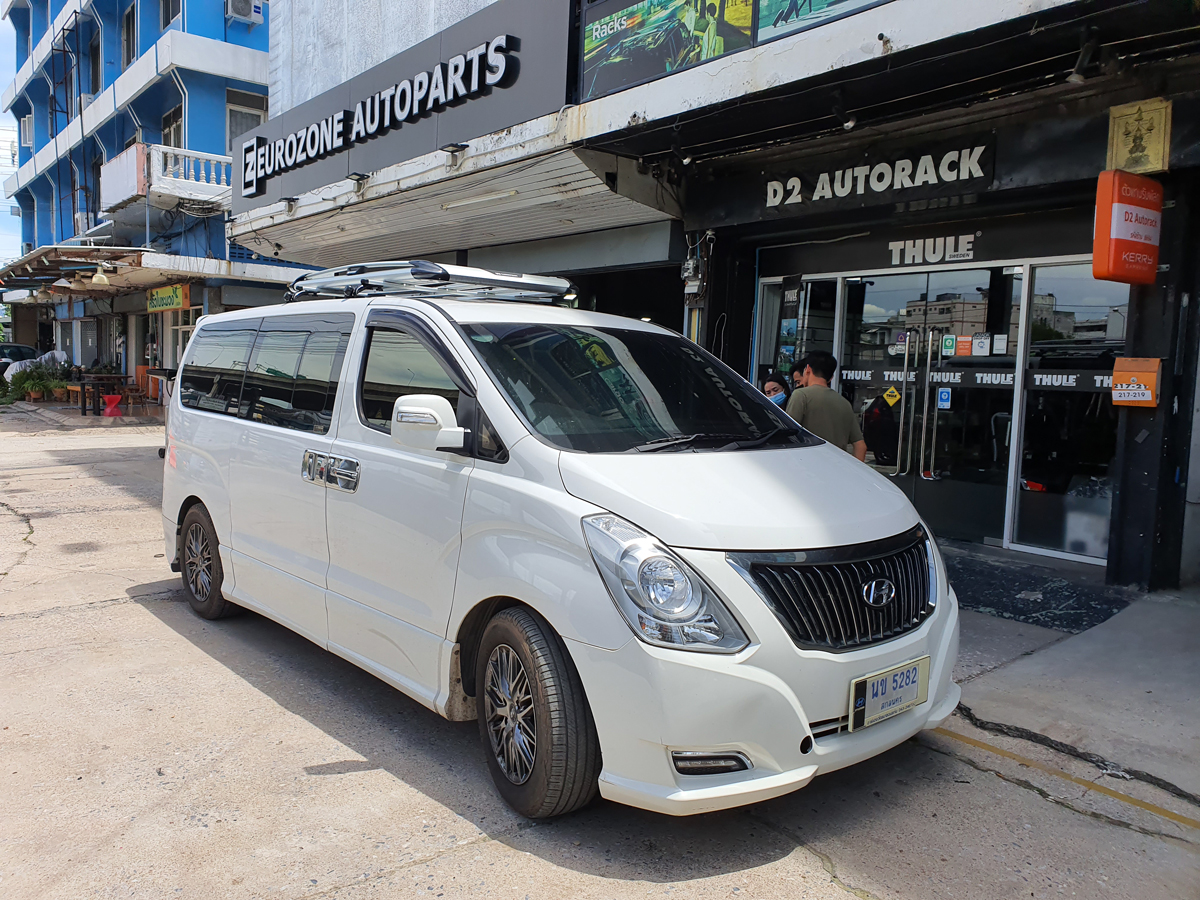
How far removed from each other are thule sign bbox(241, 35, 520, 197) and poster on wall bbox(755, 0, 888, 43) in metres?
3.28

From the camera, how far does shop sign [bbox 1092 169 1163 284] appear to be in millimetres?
5734

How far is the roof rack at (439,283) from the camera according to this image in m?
4.57

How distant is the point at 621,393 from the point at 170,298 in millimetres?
22719

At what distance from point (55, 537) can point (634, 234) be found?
673cm

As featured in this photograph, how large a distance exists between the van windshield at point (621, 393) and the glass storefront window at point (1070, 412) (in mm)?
4107

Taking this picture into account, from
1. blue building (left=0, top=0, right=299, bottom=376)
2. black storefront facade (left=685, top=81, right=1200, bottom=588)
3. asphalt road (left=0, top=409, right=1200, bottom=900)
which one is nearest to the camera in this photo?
asphalt road (left=0, top=409, right=1200, bottom=900)

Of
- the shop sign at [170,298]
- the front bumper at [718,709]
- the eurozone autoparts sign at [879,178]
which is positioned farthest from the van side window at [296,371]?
the shop sign at [170,298]

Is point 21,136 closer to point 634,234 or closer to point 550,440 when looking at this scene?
point 634,234

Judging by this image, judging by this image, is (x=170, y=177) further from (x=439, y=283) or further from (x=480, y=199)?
(x=439, y=283)

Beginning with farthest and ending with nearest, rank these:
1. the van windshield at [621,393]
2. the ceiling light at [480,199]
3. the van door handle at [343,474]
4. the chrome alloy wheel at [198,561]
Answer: the ceiling light at [480,199]
the chrome alloy wheel at [198,561]
the van door handle at [343,474]
the van windshield at [621,393]

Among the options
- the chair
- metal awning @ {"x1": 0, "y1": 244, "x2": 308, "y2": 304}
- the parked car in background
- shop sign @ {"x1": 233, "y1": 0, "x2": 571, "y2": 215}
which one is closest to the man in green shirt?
shop sign @ {"x1": 233, "y1": 0, "x2": 571, "y2": 215}

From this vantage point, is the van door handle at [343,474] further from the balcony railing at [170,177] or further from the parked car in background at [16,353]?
the parked car in background at [16,353]

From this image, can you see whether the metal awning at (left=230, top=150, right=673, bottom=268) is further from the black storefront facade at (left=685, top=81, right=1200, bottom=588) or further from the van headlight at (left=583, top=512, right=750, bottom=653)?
the van headlight at (left=583, top=512, right=750, bottom=653)

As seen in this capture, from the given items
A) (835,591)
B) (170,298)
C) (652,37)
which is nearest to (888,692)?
(835,591)
